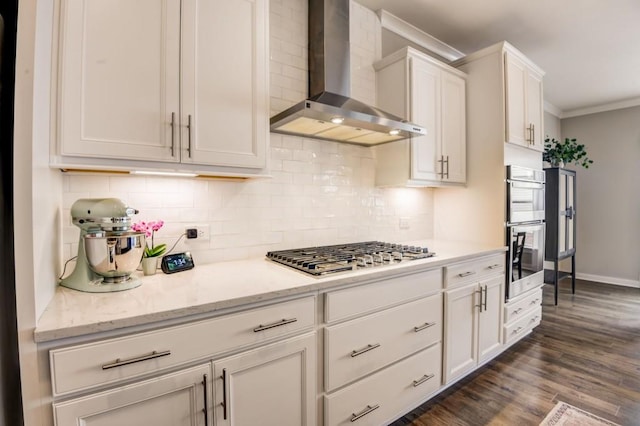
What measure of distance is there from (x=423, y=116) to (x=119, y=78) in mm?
2085

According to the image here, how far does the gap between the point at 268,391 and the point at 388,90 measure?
232 cm

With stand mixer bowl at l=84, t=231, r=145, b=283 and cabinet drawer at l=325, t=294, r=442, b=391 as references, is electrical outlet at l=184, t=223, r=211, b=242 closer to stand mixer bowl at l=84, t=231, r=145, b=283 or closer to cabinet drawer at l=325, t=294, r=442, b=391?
stand mixer bowl at l=84, t=231, r=145, b=283

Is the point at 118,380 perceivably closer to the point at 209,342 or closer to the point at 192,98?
the point at 209,342

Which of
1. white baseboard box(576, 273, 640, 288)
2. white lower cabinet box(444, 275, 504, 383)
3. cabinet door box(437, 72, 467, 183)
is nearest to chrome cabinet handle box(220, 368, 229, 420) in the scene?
white lower cabinet box(444, 275, 504, 383)

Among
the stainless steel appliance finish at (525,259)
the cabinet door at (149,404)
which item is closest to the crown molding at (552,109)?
→ the stainless steel appliance finish at (525,259)

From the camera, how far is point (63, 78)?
1.17 meters

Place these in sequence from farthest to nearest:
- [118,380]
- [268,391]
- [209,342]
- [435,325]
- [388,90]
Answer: [388,90], [435,325], [268,391], [209,342], [118,380]

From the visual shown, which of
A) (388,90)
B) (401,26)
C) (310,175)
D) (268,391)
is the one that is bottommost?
(268,391)

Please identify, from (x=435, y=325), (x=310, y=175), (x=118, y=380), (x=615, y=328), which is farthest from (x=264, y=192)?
(x=615, y=328)

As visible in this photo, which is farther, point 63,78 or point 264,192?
point 264,192

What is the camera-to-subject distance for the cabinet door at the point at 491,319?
2.37 metres

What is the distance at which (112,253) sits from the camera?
4.00 feet

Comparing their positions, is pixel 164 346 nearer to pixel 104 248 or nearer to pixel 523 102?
pixel 104 248

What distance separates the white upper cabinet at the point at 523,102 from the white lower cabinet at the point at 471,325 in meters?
1.30
